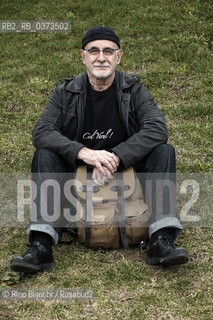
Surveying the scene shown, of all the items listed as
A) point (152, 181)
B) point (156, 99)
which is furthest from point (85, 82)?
point (156, 99)

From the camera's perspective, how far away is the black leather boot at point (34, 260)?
3.69 m

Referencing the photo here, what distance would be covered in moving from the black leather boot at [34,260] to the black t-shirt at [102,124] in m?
1.09

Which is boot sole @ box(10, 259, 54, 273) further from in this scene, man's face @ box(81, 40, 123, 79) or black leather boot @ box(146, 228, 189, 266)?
man's face @ box(81, 40, 123, 79)

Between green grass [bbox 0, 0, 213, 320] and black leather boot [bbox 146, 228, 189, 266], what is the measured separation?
0.10 metres

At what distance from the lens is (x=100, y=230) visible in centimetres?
405

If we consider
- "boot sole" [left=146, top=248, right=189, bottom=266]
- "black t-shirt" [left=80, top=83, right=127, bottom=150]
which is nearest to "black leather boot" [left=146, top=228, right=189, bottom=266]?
"boot sole" [left=146, top=248, right=189, bottom=266]

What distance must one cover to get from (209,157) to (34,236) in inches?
102

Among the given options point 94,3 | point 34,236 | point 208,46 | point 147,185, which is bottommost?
point 34,236

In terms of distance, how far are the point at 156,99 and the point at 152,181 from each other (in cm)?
307

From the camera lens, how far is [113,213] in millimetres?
4074

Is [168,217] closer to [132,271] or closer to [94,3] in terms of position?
[132,271]

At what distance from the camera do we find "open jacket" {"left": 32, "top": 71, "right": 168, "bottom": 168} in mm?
4230

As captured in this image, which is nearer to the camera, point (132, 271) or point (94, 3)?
point (132, 271)

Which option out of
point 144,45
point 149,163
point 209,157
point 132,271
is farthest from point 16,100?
point 132,271
